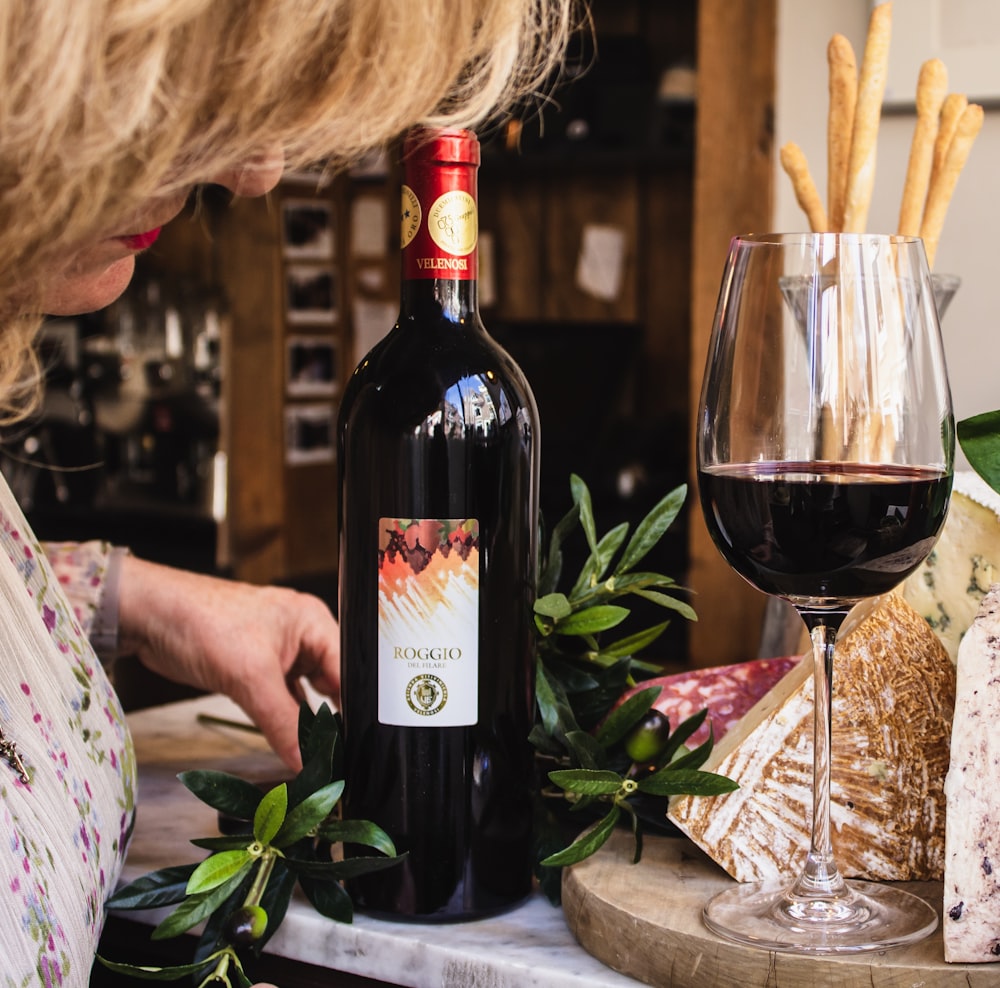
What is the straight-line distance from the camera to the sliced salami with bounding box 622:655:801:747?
820 millimetres

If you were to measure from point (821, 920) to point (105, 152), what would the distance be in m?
0.47

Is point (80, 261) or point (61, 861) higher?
point (80, 261)

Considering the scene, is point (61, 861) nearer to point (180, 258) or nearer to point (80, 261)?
point (80, 261)

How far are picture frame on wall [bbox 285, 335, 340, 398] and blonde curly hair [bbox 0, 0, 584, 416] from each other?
4311 millimetres

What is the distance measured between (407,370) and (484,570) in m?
0.11

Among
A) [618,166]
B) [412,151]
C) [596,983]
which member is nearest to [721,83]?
[618,166]

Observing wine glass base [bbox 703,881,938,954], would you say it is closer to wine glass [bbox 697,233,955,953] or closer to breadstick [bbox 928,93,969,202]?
wine glass [bbox 697,233,955,953]

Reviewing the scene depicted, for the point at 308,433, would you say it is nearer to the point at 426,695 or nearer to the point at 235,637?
the point at 235,637

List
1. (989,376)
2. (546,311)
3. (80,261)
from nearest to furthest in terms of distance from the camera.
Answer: (80,261) < (989,376) < (546,311)

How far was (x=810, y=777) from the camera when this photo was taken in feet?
2.31

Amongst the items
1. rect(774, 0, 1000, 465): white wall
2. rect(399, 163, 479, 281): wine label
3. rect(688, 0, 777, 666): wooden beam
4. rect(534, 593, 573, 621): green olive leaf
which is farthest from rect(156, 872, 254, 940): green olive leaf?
rect(688, 0, 777, 666): wooden beam

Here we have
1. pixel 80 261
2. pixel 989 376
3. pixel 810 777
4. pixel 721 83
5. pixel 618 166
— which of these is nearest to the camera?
pixel 80 261

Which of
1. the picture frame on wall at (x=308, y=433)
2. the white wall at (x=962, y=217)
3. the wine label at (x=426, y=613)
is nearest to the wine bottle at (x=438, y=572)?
the wine label at (x=426, y=613)

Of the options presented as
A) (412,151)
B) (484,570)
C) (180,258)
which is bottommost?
(484,570)
